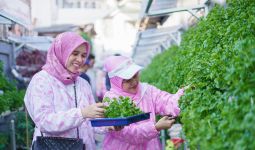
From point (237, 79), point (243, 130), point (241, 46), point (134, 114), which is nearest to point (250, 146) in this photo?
point (243, 130)

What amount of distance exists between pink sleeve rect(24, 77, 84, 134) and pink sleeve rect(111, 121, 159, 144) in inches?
20.4

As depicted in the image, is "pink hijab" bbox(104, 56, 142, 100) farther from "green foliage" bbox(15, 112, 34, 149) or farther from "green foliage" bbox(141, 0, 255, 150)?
"green foliage" bbox(15, 112, 34, 149)

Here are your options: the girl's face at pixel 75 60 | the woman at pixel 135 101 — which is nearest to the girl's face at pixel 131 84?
the woman at pixel 135 101

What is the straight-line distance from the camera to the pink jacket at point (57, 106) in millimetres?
3326

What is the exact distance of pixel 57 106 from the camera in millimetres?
3543

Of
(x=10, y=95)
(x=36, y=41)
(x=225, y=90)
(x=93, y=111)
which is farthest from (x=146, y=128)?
(x=36, y=41)

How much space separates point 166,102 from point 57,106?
960mm

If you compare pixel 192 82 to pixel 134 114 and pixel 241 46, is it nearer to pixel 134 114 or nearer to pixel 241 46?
pixel 134 114

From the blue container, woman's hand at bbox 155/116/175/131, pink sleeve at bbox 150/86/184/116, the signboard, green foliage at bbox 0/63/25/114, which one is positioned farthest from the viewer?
green foliage at bbox 0/63/25/114

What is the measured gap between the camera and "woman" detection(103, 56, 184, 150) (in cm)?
372

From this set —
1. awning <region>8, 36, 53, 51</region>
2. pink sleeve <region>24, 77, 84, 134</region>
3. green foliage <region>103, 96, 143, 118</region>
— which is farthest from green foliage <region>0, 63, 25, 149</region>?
awning <region>8, 36, 53, 51</region>

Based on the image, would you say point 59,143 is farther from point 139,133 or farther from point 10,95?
point 10,95

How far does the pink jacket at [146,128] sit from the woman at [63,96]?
25 cm

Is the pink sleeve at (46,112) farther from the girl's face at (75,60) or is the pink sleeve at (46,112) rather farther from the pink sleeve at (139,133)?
the pink sleeve at (139,133)
